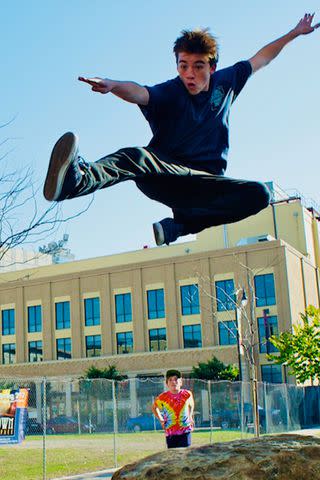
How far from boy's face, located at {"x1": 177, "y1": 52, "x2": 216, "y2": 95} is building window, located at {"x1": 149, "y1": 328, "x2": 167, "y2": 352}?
59384 mm

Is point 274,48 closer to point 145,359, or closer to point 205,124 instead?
point 205,124

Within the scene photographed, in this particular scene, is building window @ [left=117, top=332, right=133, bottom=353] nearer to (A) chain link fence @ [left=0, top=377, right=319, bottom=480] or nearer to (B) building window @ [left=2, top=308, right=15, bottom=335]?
(B) building window @ [left=2, top=308, right=15, bottom=335]

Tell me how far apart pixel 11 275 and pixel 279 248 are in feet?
85.7

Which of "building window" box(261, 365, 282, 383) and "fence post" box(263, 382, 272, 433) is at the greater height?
"building window" box(261, 365, 282, 383)

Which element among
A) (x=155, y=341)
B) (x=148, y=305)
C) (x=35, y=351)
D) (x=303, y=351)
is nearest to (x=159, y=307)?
(x=148, y=305)

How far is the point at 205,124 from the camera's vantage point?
4680 mm

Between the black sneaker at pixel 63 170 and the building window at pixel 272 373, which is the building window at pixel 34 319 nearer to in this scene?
the building window at pixel 272 373

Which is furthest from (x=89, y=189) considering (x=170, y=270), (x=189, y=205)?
(x=170, y=270)

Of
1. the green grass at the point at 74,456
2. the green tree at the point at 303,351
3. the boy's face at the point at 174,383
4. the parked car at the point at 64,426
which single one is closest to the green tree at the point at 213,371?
the parked car at the point at 64,426

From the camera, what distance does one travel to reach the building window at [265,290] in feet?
197

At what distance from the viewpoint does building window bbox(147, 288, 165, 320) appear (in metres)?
63.6

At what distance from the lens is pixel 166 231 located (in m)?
4.98

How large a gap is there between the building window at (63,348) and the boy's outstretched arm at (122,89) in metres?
63.8

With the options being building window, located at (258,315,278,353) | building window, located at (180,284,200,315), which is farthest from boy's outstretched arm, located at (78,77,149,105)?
building window, located at (180,284,200,315)
